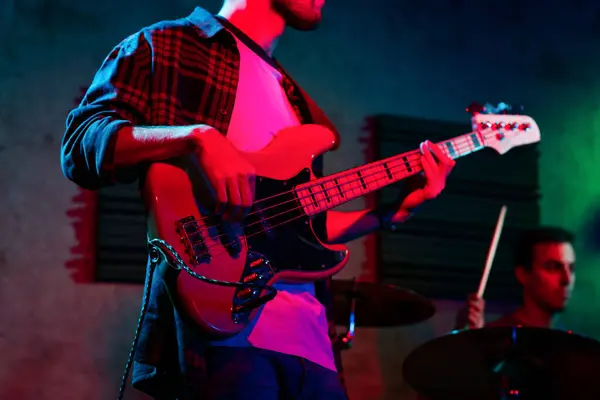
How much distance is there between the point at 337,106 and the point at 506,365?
174 cm

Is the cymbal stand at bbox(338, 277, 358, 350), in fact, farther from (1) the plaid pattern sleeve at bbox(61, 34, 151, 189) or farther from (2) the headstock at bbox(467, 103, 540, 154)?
(1) the plaid pattern sleeve at bbox(61, 34, 151, 189)

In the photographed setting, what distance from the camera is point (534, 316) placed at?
3.64 metres

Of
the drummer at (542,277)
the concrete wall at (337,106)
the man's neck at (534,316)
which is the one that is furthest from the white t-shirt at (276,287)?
the man's neck at (534,316)

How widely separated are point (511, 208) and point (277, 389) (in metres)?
2.93

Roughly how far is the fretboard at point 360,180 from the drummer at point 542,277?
1.68 m

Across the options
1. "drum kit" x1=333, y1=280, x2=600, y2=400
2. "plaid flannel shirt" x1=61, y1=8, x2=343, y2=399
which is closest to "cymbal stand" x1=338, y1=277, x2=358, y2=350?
"drum kit" x1=333, y1=280, x2=600, y2=400

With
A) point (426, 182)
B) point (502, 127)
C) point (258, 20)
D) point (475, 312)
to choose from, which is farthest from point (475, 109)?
point (475, 312)

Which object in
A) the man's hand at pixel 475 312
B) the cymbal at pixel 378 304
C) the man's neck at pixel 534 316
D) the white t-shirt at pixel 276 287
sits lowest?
the man's neck at pixel 534 316

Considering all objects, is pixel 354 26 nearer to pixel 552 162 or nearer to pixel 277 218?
pixel 552 162

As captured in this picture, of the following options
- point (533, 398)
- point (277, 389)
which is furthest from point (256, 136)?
point (533, 398)

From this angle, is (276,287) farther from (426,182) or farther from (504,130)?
(504,130)

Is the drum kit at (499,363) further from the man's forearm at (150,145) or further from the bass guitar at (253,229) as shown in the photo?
the man's forearm at (150,145)

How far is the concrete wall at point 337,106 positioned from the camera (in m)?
3.18

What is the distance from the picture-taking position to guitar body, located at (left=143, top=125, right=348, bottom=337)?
139cm
